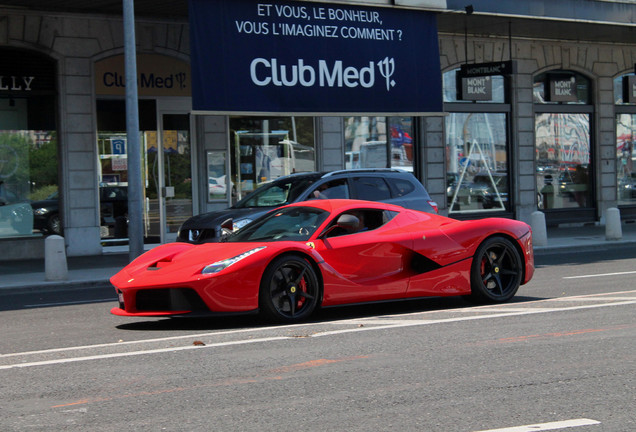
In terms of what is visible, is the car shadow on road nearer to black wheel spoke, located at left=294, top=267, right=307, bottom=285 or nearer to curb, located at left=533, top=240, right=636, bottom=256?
black wheel spoke, located at left=294, top=267, right=307, bottom=285

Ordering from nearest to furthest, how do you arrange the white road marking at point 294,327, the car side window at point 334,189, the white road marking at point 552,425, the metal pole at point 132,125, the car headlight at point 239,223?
the white road marking at point 552,425, the white road marking at point 294,327, the car headlight at point 239,223, the car side window at point 334,189, the metal pole at point 132,125

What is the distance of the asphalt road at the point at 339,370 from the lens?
522 cm

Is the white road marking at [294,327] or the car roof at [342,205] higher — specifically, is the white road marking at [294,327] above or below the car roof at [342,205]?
below

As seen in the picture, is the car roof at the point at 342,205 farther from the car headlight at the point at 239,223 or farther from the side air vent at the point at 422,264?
the car headlight at the point at 239,223

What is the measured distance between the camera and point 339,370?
6.53 metres

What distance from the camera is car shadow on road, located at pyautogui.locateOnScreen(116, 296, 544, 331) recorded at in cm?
888

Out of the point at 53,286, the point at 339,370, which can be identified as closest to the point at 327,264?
the point at 339,370

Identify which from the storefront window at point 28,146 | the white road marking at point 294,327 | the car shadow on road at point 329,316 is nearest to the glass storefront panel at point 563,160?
the storefront window at point 28,146

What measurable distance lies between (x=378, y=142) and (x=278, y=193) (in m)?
8.84

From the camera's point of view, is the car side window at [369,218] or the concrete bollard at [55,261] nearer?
the car side window at [369,218]

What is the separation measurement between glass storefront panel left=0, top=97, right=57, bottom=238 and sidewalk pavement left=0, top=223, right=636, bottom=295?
1.03 metres

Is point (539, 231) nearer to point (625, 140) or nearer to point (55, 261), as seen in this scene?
point (625, 140)

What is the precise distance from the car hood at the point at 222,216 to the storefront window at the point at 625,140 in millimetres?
17208

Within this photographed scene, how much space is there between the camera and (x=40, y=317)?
10.5 meters
